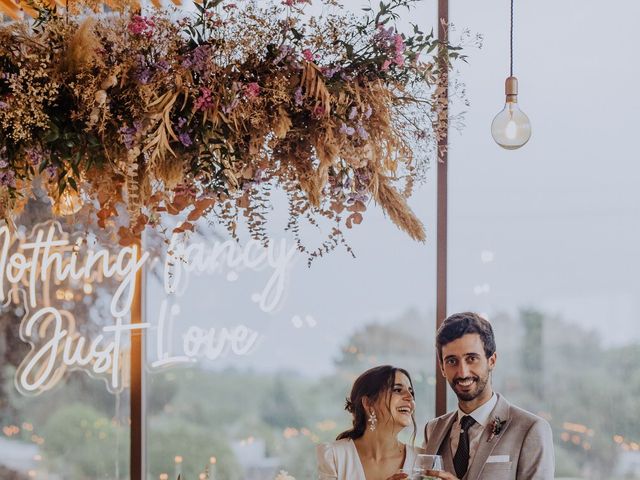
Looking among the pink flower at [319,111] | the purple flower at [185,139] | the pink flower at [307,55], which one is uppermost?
the pink flower at [307,55]

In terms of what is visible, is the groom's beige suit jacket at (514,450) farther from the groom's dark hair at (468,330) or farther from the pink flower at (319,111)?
the pink flower at (319,111)

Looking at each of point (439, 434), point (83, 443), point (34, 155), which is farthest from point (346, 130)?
point (83, 443)

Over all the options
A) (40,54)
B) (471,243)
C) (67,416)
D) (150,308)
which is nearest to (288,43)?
(40,54)

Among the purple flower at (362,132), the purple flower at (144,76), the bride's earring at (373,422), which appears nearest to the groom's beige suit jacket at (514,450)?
the bride's earring at (373,422)

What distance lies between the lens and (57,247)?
4930 millimetres

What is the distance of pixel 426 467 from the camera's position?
140 inches

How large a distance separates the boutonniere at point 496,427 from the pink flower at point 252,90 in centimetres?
176

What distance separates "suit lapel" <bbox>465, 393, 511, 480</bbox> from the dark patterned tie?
4cm

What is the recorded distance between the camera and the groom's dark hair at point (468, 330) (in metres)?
3.93

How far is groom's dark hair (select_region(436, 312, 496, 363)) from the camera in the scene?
3.93 meters

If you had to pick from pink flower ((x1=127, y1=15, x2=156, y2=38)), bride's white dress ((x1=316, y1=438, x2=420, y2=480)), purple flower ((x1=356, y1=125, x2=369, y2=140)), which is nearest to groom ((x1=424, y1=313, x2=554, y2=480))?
bride's white dress ((x1=316, y1=438, x2=420, y2=480))

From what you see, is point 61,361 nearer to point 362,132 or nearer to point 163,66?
point 163,66

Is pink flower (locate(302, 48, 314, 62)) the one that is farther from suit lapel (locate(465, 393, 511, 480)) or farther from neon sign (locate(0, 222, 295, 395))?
neon sign (locate(0, 222, 295, 395))

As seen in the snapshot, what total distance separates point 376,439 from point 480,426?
0.47 metres
